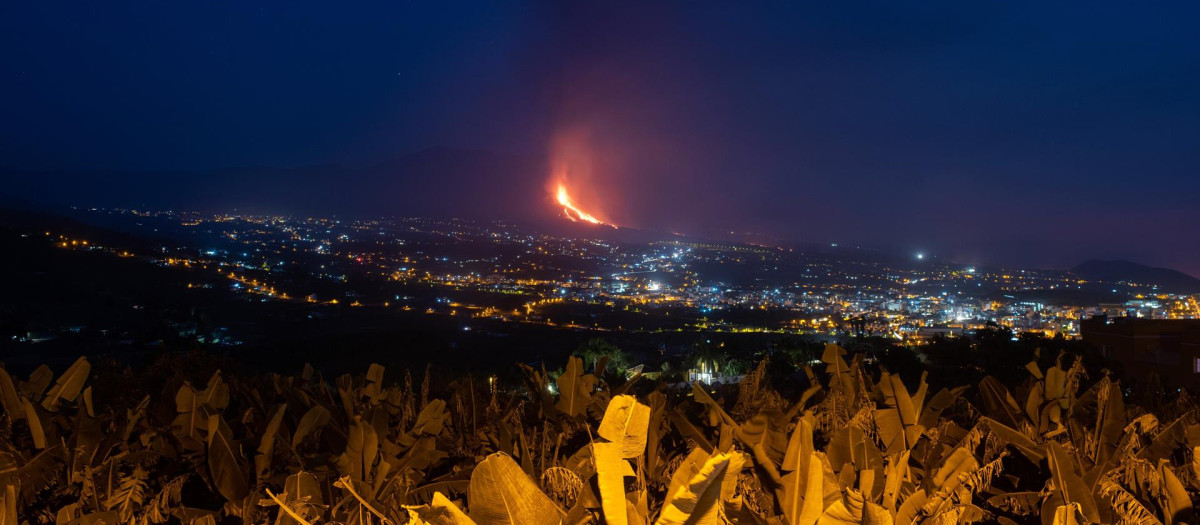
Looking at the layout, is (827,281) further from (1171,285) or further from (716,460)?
(716,460)

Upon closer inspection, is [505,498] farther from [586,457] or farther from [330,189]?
[330,189]

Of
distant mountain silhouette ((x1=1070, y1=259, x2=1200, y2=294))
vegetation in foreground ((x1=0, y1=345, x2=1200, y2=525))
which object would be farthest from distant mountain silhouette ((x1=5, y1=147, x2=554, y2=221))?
vegetation in foreground ((x1=0, y1=345, x2=1200, y2=525))

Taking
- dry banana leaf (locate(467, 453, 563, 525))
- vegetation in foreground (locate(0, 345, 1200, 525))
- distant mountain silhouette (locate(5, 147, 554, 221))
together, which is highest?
distant mountain silhouette (locate(5, 147, 554, 221))

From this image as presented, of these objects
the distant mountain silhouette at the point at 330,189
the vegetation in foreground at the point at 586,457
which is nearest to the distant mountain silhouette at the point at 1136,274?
the distant mountain silhouette at the point at 330,189

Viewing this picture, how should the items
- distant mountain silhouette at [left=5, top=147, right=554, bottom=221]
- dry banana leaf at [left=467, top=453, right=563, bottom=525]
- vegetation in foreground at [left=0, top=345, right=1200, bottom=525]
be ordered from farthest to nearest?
distant mountain silhouette at [left=5, top=147, right=554, bottom=221] < vegetation in foreground at [left=0, top=345, right=1200, bottom=525] < dry banana leaf at [left=467, top=453, right=563, bottom=525]

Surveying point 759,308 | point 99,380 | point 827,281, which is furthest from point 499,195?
point 99,380

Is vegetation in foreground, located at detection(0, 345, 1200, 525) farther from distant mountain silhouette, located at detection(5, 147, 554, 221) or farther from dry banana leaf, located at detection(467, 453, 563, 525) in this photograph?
distant mountain silhouette, located at detection(5, 147, 554, 221)
